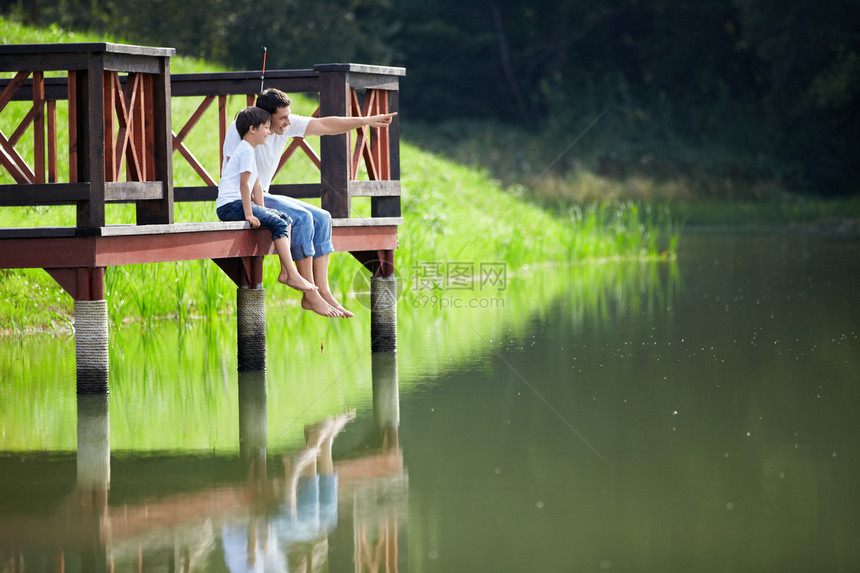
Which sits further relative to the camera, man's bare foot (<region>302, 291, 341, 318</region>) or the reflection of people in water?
man's bare foot (<region>302, 291, 341, 318</region>)

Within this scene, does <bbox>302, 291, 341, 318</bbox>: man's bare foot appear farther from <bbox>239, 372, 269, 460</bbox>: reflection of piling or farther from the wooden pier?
<bbox>239, 372, 269, 460</bbox>: reflection of piling

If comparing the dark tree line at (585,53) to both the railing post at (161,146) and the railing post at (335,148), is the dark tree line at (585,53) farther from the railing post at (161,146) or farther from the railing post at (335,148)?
the railing post at (161,146)

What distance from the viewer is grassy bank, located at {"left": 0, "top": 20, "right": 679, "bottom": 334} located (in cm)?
1135

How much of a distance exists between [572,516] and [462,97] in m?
38.1

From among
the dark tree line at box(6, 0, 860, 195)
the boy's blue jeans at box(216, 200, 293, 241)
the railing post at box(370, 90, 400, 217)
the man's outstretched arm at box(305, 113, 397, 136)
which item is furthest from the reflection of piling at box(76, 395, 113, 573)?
the dark tree line at box(6, 0, 860, 195)

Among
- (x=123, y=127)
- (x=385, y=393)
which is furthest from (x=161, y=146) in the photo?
(x=385, y=393)

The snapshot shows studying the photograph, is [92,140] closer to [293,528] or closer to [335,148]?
[335,148]

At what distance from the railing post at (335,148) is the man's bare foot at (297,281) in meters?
1.24

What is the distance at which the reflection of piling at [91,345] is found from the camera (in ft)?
26.2

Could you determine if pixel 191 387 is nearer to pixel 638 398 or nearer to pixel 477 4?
pixel 638 398

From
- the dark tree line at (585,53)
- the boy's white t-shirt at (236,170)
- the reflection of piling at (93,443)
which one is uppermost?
the dark tree line at (585,53)

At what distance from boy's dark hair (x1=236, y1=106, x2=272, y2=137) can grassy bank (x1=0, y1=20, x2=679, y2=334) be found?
296 cm

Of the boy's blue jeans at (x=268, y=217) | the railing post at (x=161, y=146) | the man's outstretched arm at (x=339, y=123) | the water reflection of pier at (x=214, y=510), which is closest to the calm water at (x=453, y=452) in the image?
the water reflection of pier at (x=214, y=510)

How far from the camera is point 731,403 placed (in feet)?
25.9
